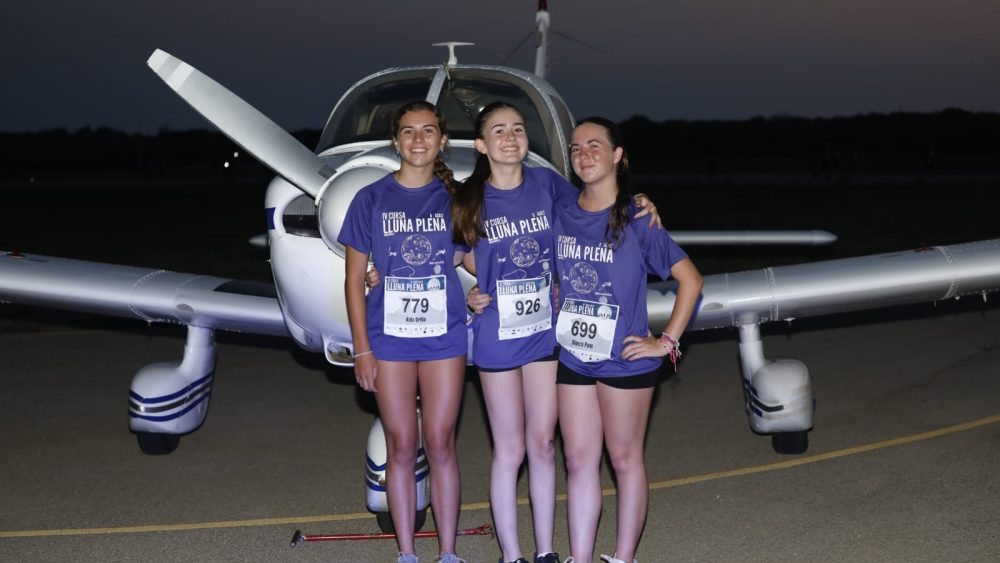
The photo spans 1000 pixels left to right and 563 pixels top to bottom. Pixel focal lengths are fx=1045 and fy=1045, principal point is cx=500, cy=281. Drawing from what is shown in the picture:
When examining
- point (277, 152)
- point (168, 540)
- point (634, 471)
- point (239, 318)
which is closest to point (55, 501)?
point (168, 540)

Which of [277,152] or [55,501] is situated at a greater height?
[277,152]

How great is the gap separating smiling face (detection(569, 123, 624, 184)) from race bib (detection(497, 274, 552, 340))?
430mm

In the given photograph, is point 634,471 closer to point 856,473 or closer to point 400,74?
point 856,473

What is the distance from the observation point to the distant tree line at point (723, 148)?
158ft

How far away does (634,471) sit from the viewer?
3.85 meters

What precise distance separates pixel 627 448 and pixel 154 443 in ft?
11.4

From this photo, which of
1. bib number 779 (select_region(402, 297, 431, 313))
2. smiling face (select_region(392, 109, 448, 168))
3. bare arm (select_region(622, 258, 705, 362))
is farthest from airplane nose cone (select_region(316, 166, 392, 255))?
bare arm (select_region(622, 258, 705, 362))

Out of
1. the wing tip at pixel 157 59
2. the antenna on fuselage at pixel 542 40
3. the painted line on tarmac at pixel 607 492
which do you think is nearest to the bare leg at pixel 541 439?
the painted line on tarmac at pixel 607 492

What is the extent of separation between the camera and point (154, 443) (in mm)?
6188

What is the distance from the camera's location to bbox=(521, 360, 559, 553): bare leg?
3.90 metres

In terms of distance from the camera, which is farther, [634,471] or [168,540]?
[168,540]

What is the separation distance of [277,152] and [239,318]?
1.68 m

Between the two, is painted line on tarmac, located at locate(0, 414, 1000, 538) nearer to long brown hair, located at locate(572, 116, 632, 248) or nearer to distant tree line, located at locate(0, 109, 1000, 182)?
long brown hair, located at locate(572, 116, 632, 248)

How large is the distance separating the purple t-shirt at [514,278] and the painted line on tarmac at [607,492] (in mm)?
1551
